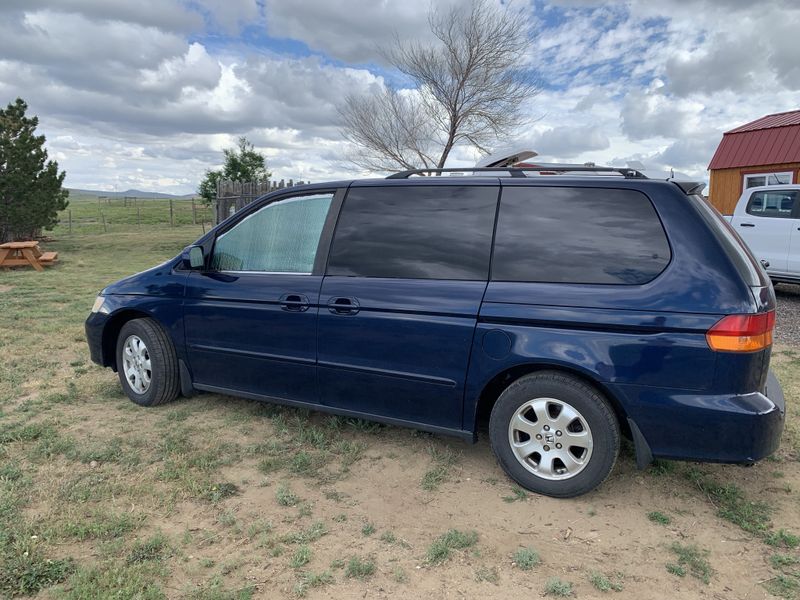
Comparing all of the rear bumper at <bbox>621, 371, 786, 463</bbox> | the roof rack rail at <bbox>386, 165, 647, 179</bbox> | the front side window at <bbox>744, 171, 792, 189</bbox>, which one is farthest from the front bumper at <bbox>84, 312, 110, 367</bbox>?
the front side window at <bbox>744, 171, 792, 189</bbox>

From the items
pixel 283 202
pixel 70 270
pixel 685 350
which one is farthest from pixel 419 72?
pixel 685 350

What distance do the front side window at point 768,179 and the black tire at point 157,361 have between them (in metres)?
15.9

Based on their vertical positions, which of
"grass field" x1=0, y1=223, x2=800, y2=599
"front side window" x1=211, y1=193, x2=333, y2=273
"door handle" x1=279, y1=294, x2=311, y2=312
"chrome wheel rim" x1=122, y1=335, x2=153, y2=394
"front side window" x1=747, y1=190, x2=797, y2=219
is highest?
"front side window" x1=747, y1=190, x2=797, y2=219

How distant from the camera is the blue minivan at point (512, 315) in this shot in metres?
2.74

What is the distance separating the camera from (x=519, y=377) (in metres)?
3.17

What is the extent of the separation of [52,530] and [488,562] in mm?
2072

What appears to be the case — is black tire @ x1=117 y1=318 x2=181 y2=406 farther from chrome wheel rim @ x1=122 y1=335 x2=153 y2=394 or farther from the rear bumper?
the rear bumper

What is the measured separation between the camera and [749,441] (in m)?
2.71

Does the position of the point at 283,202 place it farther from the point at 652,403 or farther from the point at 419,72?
the point at 419,72

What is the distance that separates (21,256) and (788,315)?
613 inches

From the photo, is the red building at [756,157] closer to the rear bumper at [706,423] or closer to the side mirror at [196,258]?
the rear bumper at [706,423]

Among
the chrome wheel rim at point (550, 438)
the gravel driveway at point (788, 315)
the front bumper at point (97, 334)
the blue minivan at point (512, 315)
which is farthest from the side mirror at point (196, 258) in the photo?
the gravel driveway at point (788, 315)

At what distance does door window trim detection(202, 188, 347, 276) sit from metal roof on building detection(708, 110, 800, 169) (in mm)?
15406

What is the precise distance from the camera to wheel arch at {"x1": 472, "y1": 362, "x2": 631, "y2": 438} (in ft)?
9.69
